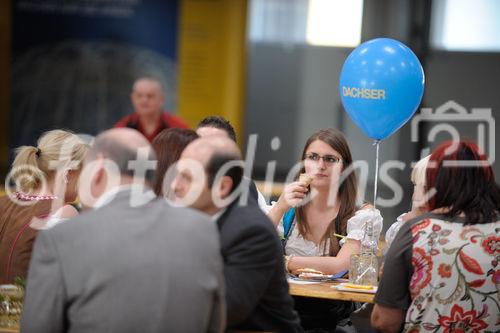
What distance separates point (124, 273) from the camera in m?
2.54

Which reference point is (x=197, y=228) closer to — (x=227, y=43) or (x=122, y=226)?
(x=122, y=226)

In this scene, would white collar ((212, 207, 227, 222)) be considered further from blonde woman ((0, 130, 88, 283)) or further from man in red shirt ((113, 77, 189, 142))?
man in red shirt ((113, 77, 189, 142))

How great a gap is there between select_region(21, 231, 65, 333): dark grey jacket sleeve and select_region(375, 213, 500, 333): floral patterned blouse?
1.32 meters

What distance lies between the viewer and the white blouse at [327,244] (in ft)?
13.7

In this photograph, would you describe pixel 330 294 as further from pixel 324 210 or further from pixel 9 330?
pixel 9 330

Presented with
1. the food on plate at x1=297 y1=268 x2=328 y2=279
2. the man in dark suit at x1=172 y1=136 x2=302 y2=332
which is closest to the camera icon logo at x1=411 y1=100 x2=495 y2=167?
the food on plate at x1=297 y1=268 x2=328 y2=279

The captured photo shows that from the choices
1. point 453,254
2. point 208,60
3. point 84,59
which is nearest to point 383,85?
point 453,254

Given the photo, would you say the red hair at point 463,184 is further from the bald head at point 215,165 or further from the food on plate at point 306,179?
the food on plate at point 306,179

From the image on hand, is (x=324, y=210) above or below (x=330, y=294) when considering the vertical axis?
above

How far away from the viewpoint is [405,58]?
444 centimetres

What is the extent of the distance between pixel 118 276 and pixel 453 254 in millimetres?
1336

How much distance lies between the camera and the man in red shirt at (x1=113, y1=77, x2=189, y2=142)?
23.6 ft

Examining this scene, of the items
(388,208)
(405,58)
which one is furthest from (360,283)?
(388,208)

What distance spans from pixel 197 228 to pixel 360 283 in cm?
143
